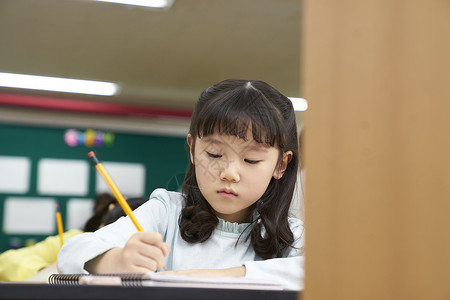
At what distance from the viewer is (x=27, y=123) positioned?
4160mm

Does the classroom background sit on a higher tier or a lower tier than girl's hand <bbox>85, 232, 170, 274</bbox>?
higher

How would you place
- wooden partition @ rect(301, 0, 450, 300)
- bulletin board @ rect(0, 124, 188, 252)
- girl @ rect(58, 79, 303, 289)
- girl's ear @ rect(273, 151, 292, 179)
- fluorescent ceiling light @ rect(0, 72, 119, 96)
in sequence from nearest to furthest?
wooden partition @ rect(301, 0, 450, 300) → girl @ rect(58, 79, 303, 289) → girl's ear @ rect(273, 151, 292, 179) → bulletin board @ rect(0, 124, 188, 252) → fluorescent ceiling light @ rect(0, 72, 119, 96)

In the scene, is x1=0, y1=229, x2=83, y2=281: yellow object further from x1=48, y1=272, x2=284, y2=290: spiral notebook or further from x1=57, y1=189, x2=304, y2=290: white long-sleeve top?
x1=48, y1=272, x2=284, y2=290: spiral notebook

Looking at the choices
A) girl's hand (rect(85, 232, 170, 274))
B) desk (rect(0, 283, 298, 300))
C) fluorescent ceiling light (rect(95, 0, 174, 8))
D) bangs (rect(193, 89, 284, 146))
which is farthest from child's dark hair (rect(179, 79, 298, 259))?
fluorescent ceiling light (rect(95, 0, 174, 8))

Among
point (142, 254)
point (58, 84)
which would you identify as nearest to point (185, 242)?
point (142, 254)

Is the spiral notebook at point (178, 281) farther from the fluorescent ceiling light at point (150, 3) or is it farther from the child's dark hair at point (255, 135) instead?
the fluorescent ceiling light at point (150, 3)

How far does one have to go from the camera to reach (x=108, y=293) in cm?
38

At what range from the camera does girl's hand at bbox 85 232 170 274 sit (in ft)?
1.78

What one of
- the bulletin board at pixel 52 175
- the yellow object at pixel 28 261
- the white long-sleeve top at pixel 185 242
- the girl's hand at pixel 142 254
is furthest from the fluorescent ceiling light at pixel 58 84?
the girl's hand at pixel 142 254

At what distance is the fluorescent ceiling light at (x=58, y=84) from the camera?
3990 millimetres

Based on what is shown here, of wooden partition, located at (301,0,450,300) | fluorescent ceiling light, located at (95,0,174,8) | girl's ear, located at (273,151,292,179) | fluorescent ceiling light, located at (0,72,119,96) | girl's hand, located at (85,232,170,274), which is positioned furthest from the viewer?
fluorescent ceiling light, located at (0,72,119,96)

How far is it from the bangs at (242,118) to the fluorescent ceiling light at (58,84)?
341 centimetres

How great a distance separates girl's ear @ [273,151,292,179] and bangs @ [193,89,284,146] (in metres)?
0.04

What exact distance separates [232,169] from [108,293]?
34 cm
